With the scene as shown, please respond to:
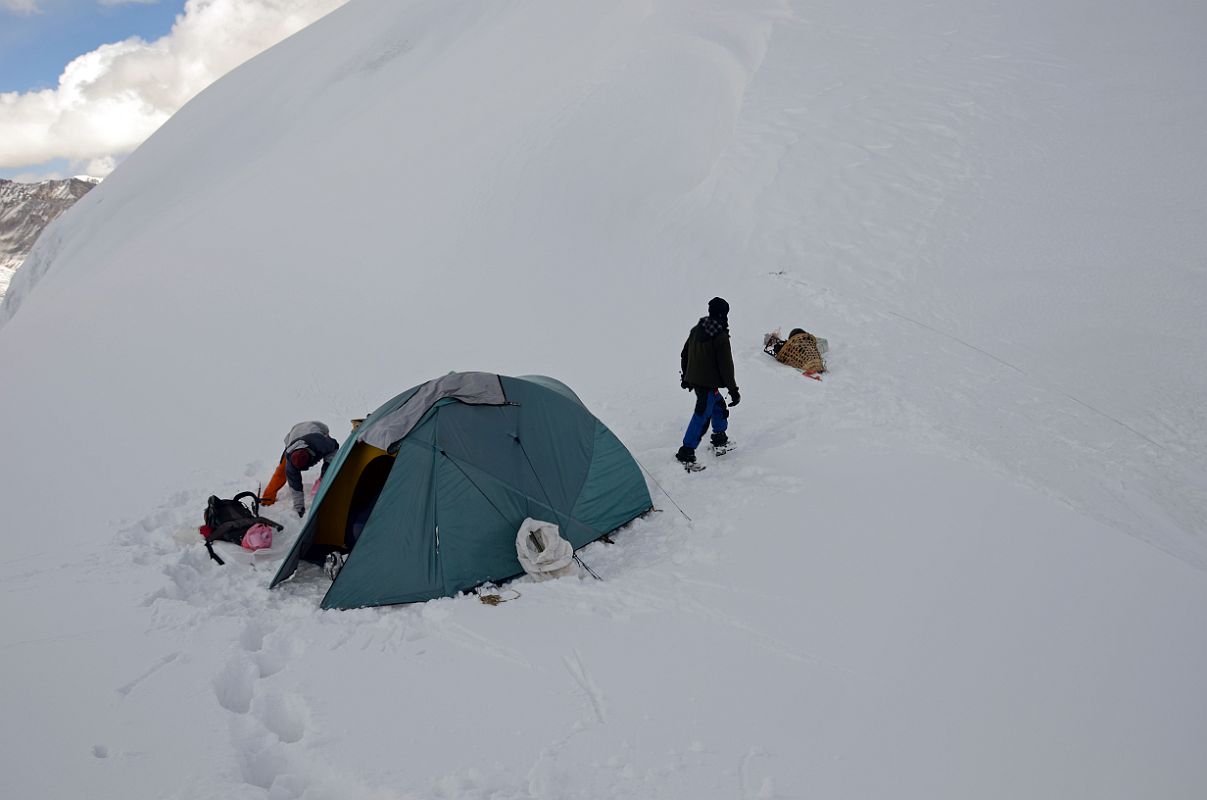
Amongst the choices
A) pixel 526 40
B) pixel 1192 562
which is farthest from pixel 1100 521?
pixel 526 40

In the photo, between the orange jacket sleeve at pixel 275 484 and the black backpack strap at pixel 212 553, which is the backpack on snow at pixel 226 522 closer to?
the black backpack strap at pixel 212 553

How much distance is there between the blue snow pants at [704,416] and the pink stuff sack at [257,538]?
388cm

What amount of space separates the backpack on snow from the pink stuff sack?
8cm

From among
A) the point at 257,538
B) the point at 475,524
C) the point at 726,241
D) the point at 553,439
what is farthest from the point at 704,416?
the point at 726,241

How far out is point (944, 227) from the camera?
12.5 meters

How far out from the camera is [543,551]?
5656mm

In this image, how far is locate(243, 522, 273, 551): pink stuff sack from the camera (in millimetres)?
6082

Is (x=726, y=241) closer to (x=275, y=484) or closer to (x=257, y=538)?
(x=275, y=484)

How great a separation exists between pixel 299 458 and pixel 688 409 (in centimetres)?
435

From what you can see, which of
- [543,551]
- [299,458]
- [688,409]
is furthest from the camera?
[688,409]

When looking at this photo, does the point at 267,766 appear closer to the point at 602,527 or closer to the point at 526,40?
the point at 602,527

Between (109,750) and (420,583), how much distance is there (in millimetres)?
2059

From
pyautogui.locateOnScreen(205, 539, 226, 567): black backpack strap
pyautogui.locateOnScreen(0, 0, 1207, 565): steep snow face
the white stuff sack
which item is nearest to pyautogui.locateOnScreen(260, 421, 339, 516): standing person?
pyautogui.locateOnScreen(205, 539, 226, 567): black backpack strap

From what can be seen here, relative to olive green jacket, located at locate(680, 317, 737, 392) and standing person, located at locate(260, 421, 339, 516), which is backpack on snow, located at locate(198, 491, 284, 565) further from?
olive green jacket, located at locate(680, 317, 737, 392)
